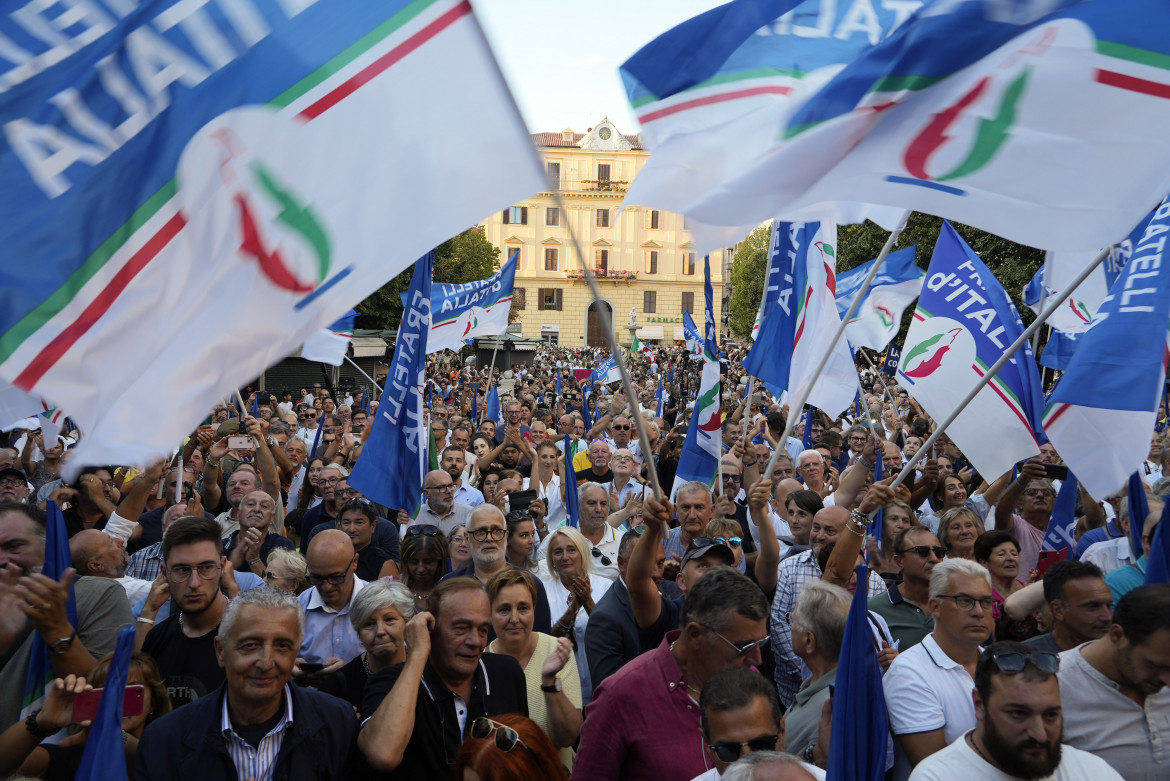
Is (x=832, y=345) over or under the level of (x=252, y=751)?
over

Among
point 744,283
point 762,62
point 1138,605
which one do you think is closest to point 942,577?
point 1138,605

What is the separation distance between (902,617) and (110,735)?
3242 millimetres

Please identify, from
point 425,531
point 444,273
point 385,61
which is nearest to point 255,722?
point 385,61

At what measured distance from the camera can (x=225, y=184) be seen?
9.48 feet

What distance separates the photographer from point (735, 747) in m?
2.73

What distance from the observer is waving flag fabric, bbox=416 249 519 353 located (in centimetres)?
1273

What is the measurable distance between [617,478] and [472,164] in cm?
616

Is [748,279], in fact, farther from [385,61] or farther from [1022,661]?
[385,61]

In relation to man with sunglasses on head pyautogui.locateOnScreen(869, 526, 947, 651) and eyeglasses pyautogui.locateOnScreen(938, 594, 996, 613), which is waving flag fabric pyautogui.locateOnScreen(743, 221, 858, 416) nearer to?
man with sunglasses on head pyautogui.locateOnScreen(869, 526, 947, 651)

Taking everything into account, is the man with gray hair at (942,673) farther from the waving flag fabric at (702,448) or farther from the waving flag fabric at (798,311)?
the waving flag fabric at (702,448)

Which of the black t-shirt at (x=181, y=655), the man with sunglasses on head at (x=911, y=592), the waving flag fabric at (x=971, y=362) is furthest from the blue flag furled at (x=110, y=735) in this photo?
the waving flag fabric at (x=971, y=362)

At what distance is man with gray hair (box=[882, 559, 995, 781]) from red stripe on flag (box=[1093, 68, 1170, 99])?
1747mm

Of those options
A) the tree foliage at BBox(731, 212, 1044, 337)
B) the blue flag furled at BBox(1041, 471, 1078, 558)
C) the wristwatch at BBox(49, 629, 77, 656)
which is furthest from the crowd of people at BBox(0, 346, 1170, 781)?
the tree foliage at BBox(731, 212, 1044, 337)

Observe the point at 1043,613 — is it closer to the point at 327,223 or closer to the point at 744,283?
the point at 327,223
